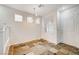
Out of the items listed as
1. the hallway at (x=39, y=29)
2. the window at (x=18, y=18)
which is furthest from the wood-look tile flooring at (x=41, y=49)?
the window at (x=18, y=18)

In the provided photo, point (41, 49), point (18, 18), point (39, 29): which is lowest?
point (41, 49)

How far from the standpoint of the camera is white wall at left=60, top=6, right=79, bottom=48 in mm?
1131

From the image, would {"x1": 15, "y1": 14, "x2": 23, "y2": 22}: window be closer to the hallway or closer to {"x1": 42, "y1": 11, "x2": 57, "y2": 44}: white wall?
the hallway

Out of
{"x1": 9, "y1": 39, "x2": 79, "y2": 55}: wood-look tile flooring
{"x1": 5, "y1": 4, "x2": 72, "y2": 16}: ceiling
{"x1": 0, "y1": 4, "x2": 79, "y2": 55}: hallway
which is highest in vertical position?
{"x1": 5, "y1": 4, "x2": 72, "y2": 16}: ceiling

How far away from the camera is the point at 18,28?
3.85ft

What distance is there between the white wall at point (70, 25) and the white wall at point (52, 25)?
9 centimetres

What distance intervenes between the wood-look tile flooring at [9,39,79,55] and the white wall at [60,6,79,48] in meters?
0.08

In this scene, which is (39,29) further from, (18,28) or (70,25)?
(70,25)

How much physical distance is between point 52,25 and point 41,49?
1.14 feet

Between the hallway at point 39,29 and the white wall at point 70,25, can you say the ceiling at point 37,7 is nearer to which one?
the hallway at point 39,29

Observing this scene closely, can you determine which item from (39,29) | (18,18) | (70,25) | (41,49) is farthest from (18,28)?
(70,25)

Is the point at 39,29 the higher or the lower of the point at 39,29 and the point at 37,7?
the lower

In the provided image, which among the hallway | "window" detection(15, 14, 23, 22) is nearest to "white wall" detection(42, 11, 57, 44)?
the hallway

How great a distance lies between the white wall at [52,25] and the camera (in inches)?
47.1
